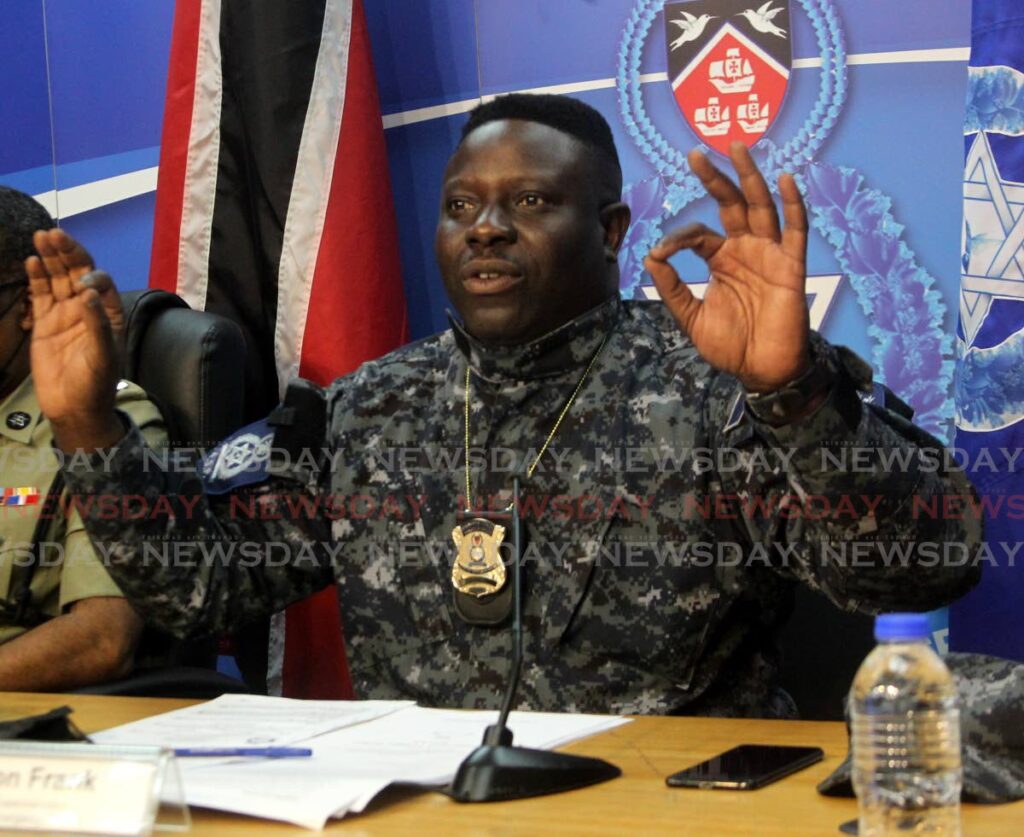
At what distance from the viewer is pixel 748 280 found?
1548 millimetres

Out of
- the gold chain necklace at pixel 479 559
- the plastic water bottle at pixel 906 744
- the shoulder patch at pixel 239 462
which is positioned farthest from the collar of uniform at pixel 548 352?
the plastic water bottle at pixel 906 744

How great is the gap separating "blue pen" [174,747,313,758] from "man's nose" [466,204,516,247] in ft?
2.84

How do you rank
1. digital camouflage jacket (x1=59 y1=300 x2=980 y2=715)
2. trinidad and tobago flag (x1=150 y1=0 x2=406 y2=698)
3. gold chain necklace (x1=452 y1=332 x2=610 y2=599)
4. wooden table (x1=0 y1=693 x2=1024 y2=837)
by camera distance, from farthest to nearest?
trinidad and tobago flag (x1=150 y1=0 x2=406 y2=698) → gold chain necklace (x1=452 y1=332 x2=610 y2=599) → digital camouflage jacket (x1=59 y1=300 x2=980 y2=715) → wooden table (x1=0 y1=693 x2=1024 y2=837)

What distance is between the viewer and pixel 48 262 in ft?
5.75

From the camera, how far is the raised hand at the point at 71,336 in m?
1.75

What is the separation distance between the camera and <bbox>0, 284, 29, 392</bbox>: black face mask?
2387 mm

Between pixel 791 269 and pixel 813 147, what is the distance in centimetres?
129

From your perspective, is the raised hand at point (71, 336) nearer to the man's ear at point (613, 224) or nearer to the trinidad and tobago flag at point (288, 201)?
the man's ear at point (613, 224)

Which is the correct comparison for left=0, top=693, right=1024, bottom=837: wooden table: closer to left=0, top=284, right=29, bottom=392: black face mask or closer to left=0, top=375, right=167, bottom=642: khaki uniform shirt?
left=0, top=375, right=167, bottom=642: khaki uniform shirt

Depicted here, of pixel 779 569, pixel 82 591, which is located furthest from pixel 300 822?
pixel 82 591

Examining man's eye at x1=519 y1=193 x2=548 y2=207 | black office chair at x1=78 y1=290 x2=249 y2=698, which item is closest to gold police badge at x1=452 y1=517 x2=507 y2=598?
man's eye at x1=519 y1=193 x2=548 y2=207

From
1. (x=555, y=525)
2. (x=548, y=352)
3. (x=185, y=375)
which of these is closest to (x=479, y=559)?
(x=555, y=525)

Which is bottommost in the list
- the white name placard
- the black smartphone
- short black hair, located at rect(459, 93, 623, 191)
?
the black smartphone

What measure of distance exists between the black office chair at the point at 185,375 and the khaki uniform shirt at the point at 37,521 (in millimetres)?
57
